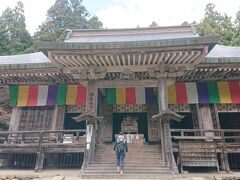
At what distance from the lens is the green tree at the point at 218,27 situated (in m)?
30.4

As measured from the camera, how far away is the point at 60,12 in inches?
1820

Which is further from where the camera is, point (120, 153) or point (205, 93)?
point (205, 93)

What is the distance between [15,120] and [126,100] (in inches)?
228

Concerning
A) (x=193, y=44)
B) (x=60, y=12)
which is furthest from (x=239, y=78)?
(x=60, y=12)

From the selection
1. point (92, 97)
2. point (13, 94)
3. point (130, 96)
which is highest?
point (13, 94)

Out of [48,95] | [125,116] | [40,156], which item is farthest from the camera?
[125,116]

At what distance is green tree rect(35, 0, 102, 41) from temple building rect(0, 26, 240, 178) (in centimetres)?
2284

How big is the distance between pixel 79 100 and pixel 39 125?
2440 mm

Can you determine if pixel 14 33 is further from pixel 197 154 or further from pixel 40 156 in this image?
pixel 197 154

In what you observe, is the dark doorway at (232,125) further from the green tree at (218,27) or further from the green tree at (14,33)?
the green tree at (14,33)

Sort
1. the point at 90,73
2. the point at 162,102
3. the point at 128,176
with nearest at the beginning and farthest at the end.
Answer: the point at 128,176 → the point at 162,102 → the point at 90,73

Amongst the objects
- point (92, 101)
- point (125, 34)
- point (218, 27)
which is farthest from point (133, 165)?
point (218, 27)

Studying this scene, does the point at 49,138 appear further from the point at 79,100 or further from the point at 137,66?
the point at 137,66

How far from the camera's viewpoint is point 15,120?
12984mm
